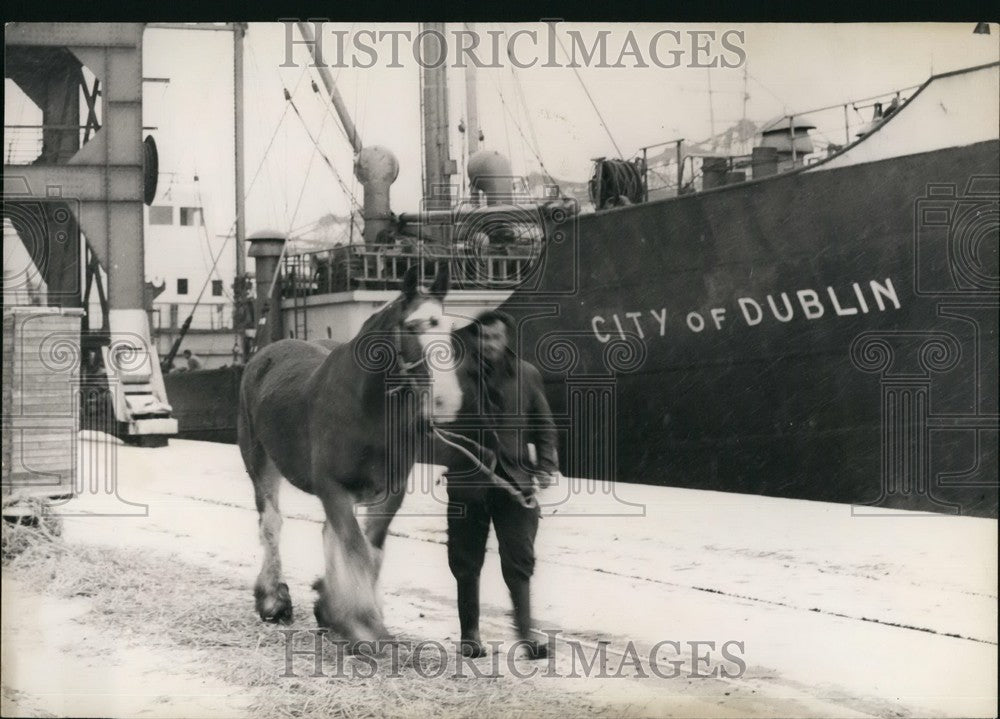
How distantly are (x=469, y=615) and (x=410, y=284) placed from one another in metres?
1.89

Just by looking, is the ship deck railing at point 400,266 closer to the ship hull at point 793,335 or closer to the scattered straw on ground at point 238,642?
the ship hull at point 793,335

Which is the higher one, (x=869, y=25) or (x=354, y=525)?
(x=869, y=25)

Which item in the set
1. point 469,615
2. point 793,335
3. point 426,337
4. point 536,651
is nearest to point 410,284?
point 426,337

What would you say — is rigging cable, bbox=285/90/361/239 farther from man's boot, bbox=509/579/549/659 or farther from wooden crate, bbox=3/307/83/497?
man's boot, bbox=509/579/549/659

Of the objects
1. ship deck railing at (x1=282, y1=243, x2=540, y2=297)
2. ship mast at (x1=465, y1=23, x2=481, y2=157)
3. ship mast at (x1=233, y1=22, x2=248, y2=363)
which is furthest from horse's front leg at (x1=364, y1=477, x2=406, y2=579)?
ship mast at (x1=465, y1=23, x2=481, y2=157)

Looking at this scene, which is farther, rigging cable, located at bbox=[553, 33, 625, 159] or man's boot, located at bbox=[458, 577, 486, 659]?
rigging cable, located at bbox=[553, 33, 625, 159]

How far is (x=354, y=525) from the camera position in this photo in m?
6.56

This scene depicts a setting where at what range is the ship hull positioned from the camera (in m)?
7.04

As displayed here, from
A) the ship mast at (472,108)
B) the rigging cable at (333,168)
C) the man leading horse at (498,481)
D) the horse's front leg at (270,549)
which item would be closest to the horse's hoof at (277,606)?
the horse's front leg at (270,549)

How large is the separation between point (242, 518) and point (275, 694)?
1.07 metres

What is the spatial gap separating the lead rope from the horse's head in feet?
0.49

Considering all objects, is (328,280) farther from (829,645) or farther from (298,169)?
(829,645)

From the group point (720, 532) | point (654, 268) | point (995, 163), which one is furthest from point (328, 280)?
point (995, 163)

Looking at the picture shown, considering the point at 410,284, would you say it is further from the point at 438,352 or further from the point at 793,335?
the point at 793,335
